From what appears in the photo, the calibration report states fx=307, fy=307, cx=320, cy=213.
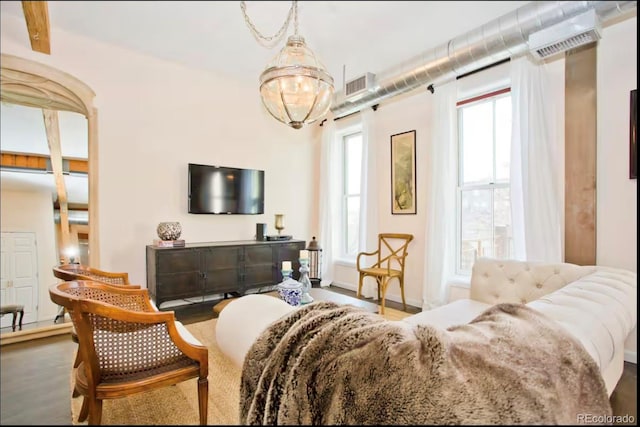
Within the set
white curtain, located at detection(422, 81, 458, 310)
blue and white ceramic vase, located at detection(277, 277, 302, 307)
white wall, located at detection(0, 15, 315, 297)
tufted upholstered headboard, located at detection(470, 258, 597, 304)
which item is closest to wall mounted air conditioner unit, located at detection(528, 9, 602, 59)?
tufted upholstered headboard, located at detection(470, 258, 597, 304)

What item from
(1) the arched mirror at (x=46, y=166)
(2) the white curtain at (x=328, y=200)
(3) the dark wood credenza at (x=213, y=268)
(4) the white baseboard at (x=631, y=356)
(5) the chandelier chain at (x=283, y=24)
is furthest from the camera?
(2) the white curtain at (x=328, y=200)

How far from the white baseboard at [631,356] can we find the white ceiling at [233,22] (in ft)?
2.61

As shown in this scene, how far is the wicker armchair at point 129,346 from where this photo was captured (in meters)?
1.12

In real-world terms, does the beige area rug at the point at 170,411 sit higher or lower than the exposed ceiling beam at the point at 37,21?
lower

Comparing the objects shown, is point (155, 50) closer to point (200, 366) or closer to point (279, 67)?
point (279, 67)

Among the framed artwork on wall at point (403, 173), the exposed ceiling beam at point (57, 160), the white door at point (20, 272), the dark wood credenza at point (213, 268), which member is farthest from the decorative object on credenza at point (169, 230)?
the framed artwork on wall at point (403, 173)

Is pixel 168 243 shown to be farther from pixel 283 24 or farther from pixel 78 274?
pixel 283 24

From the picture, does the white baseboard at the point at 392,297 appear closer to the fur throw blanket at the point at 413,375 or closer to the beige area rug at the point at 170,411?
the fur throw blanket at the point at 413,375

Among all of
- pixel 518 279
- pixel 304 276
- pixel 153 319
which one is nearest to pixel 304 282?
pixel 304 276

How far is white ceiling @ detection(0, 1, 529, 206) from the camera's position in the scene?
67cm

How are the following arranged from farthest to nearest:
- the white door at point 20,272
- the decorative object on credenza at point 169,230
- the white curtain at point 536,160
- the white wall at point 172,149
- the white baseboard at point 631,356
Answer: the decorative object on credenza at point 169,230, the white wall at point 172,149, the white curtain at point 536,160, the white door at point 20,272, the white baseboard at point 631,356

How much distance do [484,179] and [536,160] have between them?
1.60m

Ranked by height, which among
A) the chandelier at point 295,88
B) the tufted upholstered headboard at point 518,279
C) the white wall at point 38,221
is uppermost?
the chandelier at point 295,88

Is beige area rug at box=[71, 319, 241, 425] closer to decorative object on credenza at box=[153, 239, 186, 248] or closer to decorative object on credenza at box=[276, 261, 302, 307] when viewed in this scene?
decorative object on credenza at box=[276, 261, 302, 307]
